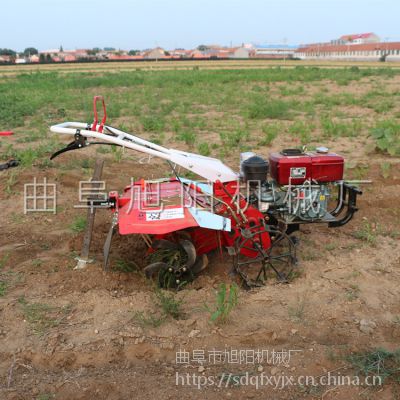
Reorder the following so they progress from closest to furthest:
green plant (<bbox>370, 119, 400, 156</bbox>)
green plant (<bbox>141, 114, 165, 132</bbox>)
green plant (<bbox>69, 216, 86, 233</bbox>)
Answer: green plant (<bbox>69, 216, 86, 233</bbox>)
green plant (<bbox>370, 119, 400, 156</bbox>)
green plant (<bbox>141, 114, 165, 132</bbox>)

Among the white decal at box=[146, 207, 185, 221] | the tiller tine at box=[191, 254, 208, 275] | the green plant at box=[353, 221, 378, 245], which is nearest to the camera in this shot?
the white decal at box=[146, 207, 185, 221]

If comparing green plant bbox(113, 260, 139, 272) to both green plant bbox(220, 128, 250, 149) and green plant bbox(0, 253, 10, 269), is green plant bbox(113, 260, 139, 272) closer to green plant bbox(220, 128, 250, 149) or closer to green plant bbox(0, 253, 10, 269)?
green plant bbox(0, 253, 10, 269)

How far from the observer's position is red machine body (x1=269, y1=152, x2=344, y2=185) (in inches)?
176

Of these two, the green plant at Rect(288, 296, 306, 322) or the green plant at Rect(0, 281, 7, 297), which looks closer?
the green plant at Rect(288, 296, 306, 322)

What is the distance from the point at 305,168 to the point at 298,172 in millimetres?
78

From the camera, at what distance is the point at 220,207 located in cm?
426

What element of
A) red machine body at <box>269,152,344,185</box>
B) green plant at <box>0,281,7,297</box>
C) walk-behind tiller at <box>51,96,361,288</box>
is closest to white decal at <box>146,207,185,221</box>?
walk-behind tiller at <box>51,96,361,288</box>

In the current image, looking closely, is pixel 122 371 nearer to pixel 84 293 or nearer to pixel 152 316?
pixel 152 316

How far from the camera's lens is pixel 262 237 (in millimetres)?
4211

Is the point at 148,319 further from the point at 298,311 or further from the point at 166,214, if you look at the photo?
the point at 298,311

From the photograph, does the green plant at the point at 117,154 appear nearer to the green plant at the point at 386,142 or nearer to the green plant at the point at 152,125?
the green plant at the point at 152,125

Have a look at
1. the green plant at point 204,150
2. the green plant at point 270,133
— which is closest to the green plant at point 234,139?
the green plant at point 270,133

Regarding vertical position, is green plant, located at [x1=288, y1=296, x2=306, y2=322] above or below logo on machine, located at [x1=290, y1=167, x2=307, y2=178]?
below

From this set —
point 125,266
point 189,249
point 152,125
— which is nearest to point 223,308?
point 189,249
